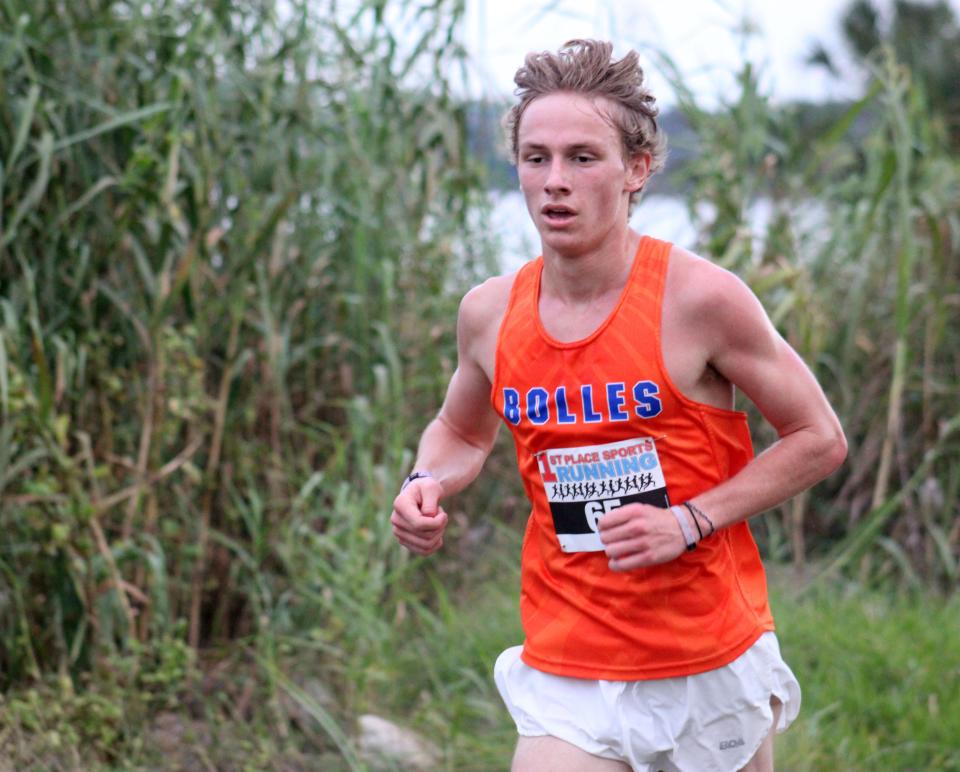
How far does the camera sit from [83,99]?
417 centimetres

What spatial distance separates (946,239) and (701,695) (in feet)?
13.0

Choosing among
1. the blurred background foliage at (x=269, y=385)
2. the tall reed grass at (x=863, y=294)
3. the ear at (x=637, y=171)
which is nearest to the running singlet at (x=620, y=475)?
the ear at (x=637, y=171)

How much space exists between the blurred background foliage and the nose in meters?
1.81

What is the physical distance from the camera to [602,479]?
8.45 feet

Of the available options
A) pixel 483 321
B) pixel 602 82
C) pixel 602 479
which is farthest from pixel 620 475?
pixel 602 82

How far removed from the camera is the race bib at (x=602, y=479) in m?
2.57

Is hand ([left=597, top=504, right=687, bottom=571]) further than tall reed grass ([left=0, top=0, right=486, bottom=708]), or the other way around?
tall reed grass ([left=0, top=0, right=486, bottom=708])

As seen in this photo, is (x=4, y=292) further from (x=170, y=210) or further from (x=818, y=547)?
(x=818, y=547)

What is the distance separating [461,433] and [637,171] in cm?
69

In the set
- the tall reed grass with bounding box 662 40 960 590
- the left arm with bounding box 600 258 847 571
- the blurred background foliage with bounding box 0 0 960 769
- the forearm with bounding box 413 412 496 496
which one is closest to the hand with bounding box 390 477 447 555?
the forearm with bounding box 413 412 496 496

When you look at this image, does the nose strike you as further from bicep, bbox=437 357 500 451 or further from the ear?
bicep, bbox=437 357 500 451

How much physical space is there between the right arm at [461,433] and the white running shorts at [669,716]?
387 millimetres

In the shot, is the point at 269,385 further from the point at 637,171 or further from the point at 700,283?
the point at 700,283

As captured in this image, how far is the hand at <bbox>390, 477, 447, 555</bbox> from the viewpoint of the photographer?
2.58 meters
